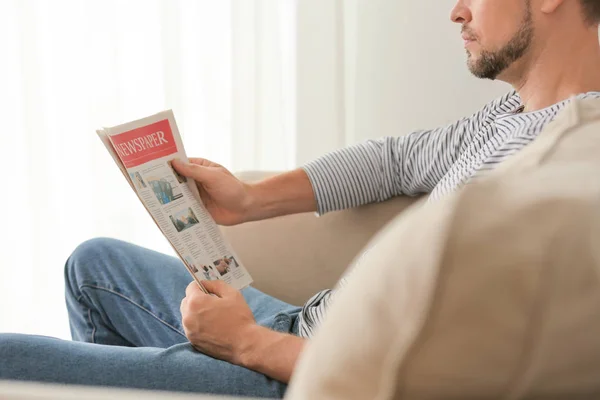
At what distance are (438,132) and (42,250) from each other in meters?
1.40

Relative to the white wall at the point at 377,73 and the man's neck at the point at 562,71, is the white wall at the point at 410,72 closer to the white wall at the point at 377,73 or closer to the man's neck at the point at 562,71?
the white wall at the point at 377,73

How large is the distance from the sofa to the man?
33mm

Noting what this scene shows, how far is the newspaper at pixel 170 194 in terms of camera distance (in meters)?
1.10

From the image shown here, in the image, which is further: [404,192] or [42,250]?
[42,250]

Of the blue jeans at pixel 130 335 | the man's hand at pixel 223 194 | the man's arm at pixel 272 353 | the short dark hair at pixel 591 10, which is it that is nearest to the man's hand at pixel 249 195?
the man's hand at pixel 223 194

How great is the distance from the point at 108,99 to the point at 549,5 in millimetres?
1400

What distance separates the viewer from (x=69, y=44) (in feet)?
7.22

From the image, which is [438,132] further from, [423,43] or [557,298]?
[557,298]

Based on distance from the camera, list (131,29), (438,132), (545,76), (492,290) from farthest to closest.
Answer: (131,29) → (438,132) → (545,76) → (492,290)

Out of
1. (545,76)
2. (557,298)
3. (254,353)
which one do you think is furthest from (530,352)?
(545,76)

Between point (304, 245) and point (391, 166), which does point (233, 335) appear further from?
point (391, 166)

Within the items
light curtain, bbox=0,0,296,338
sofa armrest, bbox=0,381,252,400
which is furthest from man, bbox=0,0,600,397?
light curtain, bbox=0,0,296,338

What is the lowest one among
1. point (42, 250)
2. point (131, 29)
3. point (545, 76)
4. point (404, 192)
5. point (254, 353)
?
point (42, 250)

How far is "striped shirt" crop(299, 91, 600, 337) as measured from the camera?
1.27 metres
